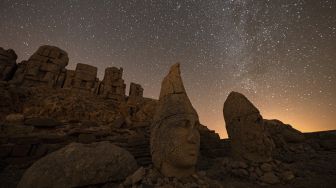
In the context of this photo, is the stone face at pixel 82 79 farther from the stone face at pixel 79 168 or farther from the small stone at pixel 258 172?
the small stone at pixel 258 172

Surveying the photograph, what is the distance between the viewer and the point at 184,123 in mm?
3977

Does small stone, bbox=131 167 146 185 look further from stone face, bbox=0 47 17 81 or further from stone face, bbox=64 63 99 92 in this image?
stone face, bbox=0 47 17 81

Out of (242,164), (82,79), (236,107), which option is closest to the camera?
(242,164)

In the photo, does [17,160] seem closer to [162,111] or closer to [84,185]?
[84,185]

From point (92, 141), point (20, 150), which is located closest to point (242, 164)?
point (92, 141)

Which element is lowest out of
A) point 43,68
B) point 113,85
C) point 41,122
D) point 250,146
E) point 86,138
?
point 86,138

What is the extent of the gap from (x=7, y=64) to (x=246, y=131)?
1861 centimetres

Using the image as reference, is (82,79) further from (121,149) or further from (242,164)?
(242,164)

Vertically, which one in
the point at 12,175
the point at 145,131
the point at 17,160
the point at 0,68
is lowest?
the point at 12,175

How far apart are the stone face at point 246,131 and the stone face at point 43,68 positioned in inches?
596

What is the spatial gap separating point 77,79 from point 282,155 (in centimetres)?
1677

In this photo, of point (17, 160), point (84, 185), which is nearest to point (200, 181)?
point (84, 185)

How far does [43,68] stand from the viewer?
583 inches

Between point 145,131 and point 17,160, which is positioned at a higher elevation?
point 145,131
